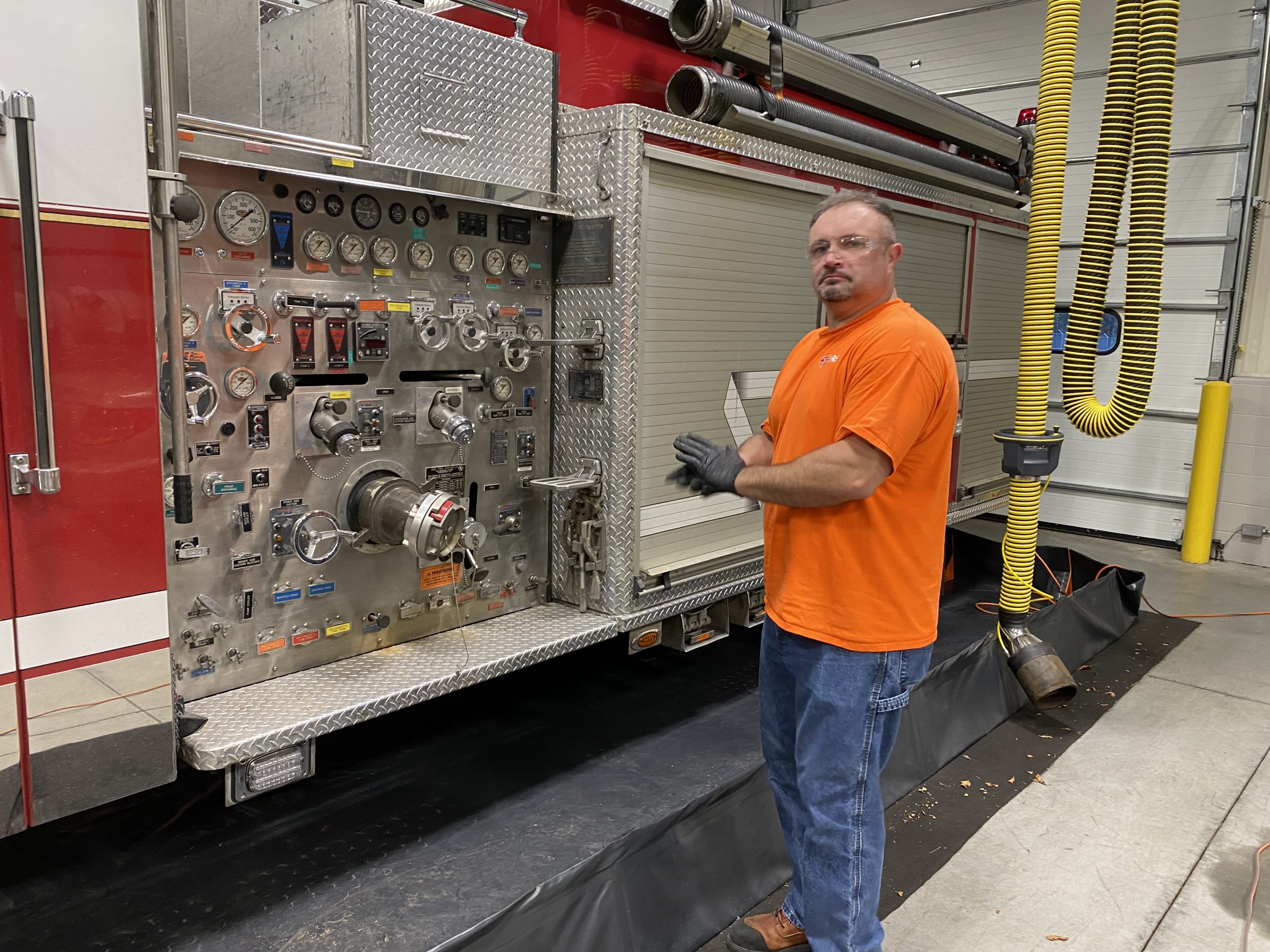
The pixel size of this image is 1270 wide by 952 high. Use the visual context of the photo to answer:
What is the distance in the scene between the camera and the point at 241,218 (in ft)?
9.64

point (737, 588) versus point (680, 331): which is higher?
point (680, 331)

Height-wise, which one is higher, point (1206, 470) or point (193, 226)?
point (193, 226)

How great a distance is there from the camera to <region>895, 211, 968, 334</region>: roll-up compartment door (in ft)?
18.0

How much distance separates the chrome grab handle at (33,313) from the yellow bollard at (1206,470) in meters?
9.22

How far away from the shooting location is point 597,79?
3994mm

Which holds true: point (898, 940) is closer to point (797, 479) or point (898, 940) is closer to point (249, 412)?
point (797, 479)

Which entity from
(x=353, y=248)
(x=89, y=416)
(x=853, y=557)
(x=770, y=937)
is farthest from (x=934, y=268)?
(x=89, y=416)

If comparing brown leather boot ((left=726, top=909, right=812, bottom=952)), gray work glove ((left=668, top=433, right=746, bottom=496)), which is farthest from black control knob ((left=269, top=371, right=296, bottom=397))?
brown leather boot ((left=726, top=909, right=812, bottom=952))

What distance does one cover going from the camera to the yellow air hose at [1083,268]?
194 inches

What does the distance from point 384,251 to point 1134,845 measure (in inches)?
151

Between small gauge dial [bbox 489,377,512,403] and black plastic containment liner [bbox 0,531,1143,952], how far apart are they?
1512 mm

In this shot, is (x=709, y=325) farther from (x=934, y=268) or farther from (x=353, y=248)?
(x=934, y=268)

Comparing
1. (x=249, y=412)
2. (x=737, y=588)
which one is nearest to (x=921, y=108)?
(x=737, y=588)

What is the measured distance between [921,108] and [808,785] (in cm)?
463
